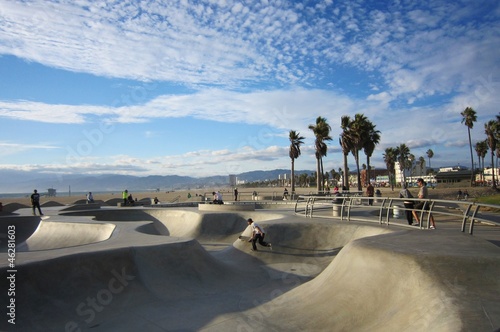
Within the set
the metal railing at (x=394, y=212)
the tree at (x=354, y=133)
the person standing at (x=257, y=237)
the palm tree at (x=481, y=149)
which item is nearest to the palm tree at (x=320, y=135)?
the tree at (x=354, y=133)

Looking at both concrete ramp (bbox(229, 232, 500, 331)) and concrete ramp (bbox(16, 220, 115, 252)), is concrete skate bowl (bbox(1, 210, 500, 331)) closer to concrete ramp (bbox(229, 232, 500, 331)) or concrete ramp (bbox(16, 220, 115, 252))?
concrete ramp (bbox(229, 232, 500, 331))

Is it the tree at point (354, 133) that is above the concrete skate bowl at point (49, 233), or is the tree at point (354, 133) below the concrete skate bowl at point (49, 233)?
above

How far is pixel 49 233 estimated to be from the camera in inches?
651

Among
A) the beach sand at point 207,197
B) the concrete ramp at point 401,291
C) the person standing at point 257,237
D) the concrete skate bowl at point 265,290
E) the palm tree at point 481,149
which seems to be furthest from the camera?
the palm tree at point 481,149

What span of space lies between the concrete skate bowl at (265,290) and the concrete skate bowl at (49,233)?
540 centimetres

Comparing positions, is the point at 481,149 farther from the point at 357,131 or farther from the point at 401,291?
the point at 401,291

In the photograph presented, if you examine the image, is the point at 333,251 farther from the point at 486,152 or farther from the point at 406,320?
the point at 486,152

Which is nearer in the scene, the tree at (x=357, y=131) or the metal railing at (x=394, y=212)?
the metal railing at (x=394, y=212)

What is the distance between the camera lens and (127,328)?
695cm

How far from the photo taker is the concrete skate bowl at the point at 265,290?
5.00 metres

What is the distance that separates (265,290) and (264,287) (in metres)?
0.37

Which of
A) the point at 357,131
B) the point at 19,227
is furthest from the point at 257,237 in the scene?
the point at 357,131

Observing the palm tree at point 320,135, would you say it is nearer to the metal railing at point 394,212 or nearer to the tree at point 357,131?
the tree at point 357,131

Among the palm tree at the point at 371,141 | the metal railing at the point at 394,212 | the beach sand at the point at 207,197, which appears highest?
the palm tree at the point at 371,141
